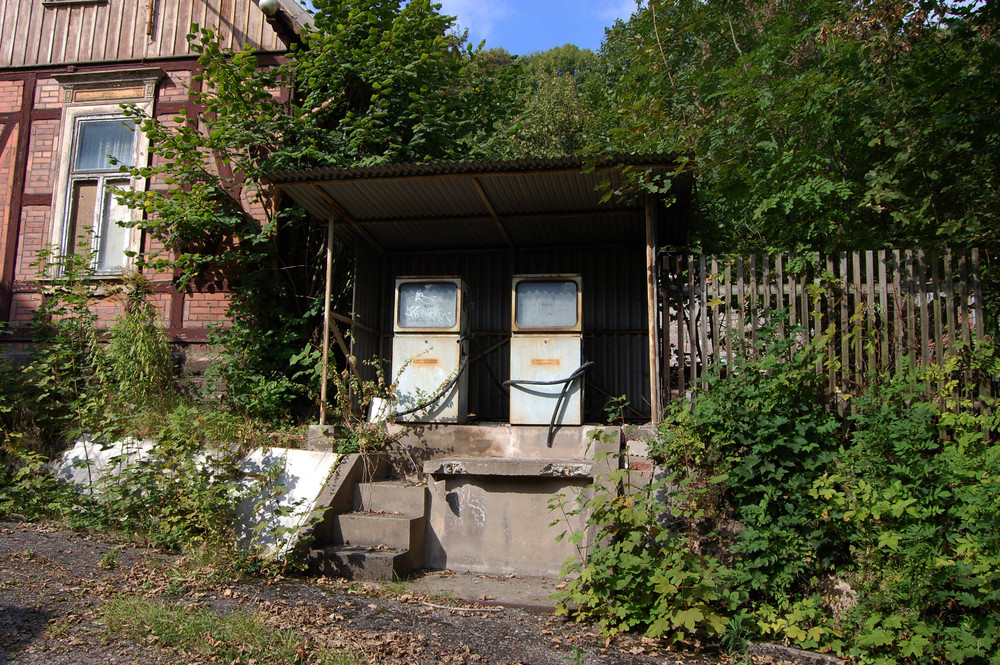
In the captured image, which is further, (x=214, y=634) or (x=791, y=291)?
Result: (x=791, y=291)

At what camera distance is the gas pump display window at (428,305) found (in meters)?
7.46

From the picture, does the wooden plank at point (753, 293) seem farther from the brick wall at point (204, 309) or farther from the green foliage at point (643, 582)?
the brick wall at point (204, 309)

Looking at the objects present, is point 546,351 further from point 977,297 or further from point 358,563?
point 977,297

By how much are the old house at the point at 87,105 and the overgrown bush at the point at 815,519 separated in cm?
781

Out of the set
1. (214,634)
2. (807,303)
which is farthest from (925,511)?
(214,634)

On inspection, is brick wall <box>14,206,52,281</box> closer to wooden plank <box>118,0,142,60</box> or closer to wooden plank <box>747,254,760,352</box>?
wooden plank <box>118,0,142,60</box>

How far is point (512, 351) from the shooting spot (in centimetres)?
Answer: 728

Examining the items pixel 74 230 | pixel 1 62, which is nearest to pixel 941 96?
pixel 74 230

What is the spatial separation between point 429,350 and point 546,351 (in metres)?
1.25

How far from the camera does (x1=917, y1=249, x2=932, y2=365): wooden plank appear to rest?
6125mm

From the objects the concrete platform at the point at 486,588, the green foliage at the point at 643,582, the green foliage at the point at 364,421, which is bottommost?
the concrete platform at the point at 486,588

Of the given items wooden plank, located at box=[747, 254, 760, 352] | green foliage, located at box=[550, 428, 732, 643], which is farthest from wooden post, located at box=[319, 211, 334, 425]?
wooden plank, located at box=[747, 254, 760, 352]

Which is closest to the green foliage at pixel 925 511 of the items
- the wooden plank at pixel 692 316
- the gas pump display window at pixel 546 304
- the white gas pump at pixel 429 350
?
the wooden plank at pixel 692 316

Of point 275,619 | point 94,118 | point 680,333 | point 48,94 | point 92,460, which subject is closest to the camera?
point 275,619
